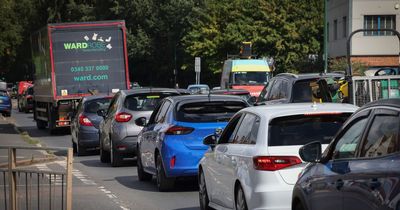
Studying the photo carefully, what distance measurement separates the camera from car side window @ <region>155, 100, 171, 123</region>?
1398cm

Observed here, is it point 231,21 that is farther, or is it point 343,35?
point 231,21

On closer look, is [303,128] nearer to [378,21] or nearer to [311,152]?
[311,152]

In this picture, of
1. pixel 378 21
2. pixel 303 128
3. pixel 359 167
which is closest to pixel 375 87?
pixel 303 128

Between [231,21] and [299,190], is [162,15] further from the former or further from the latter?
[299,190]

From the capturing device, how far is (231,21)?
61.0 metres

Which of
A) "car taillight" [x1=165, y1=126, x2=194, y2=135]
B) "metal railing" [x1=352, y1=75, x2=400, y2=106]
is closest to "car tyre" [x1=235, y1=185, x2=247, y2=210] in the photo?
"car taillight" [x1=165, y1=126, x2=194, y2=135]

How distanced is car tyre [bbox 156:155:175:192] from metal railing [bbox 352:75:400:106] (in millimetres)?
3299

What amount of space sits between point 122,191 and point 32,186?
493cm

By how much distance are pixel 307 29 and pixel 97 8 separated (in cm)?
2456

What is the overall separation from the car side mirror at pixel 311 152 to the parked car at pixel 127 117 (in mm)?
10925

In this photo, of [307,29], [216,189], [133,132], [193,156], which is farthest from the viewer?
[307,29]

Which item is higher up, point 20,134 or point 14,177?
point 14,177

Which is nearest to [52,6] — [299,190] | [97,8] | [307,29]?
Answer: [97,8]

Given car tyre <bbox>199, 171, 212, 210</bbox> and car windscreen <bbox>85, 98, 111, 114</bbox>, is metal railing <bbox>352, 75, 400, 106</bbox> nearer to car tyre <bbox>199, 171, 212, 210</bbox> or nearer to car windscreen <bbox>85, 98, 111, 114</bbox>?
car tyre <bbox>199, 171, 212, 210</bbox>
